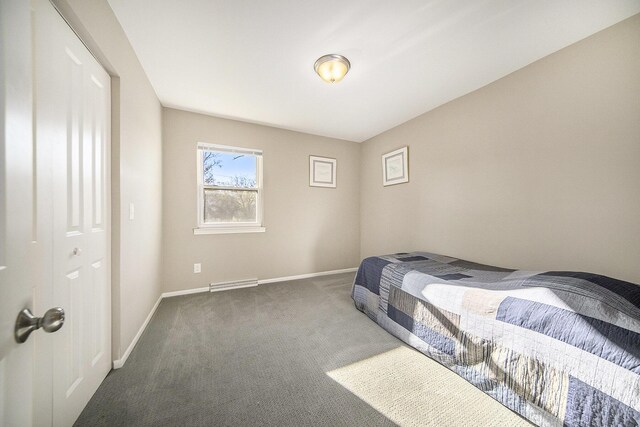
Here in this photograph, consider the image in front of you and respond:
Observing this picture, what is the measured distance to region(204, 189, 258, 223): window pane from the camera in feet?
10.4

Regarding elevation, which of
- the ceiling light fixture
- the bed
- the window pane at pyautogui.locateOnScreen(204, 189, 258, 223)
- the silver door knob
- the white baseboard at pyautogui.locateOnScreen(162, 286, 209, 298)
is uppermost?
the ceiling light fixture

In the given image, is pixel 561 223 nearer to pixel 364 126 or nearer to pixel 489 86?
pixel 489 86

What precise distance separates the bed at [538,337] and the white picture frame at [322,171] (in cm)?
232

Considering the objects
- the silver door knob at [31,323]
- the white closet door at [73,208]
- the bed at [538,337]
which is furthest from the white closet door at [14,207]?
the bed at [538,337]

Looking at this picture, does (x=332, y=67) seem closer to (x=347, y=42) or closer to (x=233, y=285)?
→ (x=347, y=42)

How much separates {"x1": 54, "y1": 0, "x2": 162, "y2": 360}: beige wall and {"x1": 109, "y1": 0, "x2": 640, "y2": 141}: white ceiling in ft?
0.75

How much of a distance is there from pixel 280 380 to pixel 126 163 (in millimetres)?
1939

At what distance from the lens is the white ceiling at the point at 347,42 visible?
1498mm

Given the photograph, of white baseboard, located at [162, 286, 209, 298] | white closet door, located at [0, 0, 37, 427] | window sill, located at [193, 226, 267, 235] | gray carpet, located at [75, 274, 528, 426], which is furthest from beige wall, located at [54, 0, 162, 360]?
white closet door, located at [0, 0, 37, 427]

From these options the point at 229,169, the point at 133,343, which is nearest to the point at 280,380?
the point at 133,343

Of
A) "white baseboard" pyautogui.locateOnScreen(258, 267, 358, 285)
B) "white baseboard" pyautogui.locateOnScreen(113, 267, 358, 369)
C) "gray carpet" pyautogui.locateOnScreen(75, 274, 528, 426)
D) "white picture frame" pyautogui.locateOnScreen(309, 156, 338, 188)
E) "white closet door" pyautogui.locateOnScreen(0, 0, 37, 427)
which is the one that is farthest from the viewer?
"white picture frame" pyautogui.locateOnScreen(309, 156, 338, 188)

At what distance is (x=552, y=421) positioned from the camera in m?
1.12

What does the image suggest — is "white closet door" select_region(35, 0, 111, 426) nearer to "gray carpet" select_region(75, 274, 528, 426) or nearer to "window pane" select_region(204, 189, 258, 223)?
"gray carpet" select_region(75, 274, 528, 426)

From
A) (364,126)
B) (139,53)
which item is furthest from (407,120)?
(139,53)
